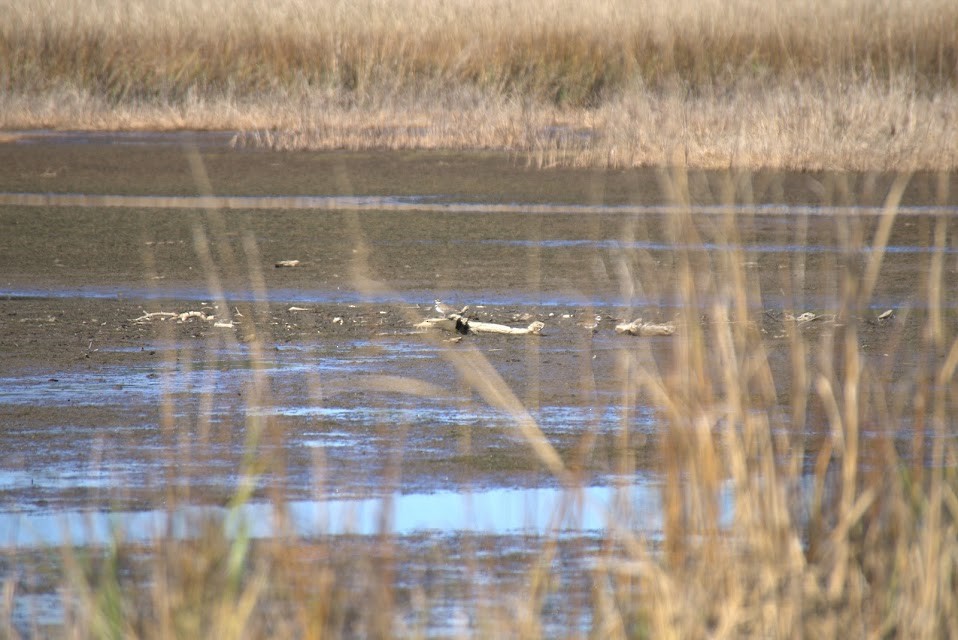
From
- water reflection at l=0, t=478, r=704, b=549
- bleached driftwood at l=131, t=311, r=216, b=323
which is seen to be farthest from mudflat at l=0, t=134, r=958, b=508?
water reflection at l=0, t=478, r=704, b=549

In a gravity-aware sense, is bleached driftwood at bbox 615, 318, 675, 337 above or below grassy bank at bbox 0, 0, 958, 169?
below

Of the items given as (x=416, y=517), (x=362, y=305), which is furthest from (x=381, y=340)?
(x=416, y=517)

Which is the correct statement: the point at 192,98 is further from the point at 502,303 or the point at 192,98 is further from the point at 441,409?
the point at 441,409

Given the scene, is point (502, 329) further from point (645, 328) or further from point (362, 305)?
point (362, 305)

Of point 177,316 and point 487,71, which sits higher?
point 487,71

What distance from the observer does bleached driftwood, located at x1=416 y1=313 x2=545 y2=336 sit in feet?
31.9

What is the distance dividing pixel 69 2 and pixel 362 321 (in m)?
20.2

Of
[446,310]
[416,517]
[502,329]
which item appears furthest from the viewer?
[446,310]

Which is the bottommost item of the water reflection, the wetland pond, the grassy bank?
the water reflection

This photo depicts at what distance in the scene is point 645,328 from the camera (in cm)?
934

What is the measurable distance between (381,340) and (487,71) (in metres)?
14.8

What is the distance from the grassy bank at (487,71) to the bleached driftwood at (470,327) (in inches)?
340

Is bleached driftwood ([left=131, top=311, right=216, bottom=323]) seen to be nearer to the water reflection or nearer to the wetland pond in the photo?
the wetland pond

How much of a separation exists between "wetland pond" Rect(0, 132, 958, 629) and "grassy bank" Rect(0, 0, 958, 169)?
1629 millimetres
